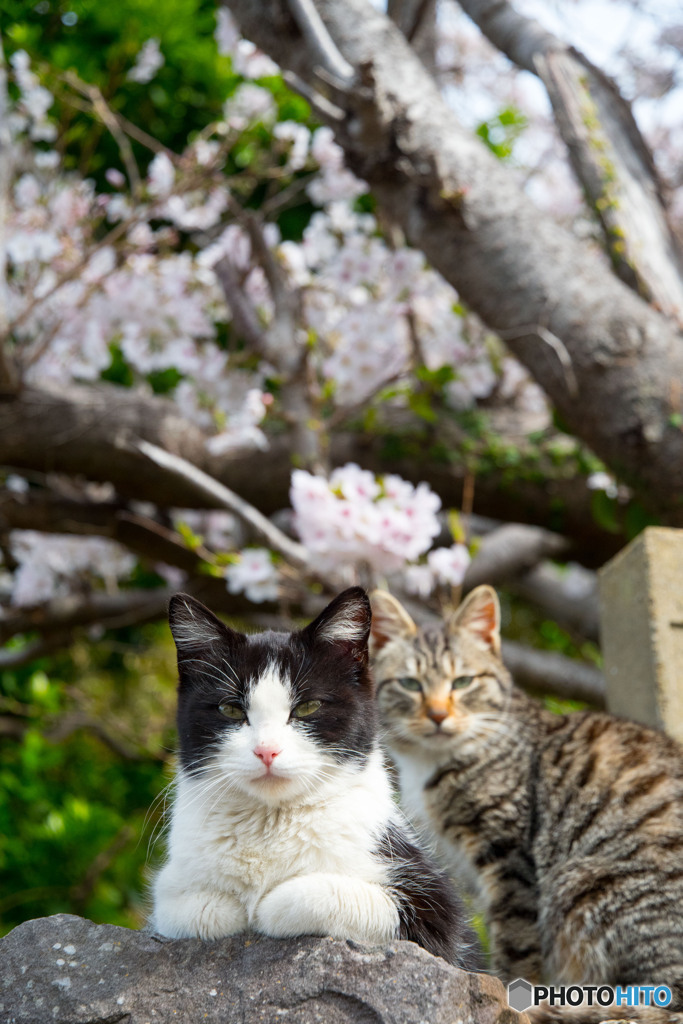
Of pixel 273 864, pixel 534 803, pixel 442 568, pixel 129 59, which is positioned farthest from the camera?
pixel 129 59

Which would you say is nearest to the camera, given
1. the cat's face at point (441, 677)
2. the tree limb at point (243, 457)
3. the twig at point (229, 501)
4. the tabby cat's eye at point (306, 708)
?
the tabby cat's eye at point (306, 708)

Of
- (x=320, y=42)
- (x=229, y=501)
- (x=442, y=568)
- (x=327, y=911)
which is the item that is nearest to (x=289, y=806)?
(x=327, y=911)

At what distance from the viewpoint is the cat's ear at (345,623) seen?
1.63 m

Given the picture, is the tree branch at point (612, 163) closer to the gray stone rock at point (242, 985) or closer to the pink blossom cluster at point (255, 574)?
the pink blossom cluster at point (255, 574)

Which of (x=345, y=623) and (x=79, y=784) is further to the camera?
(x=79, y=784)

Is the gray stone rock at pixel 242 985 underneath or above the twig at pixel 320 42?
underneath

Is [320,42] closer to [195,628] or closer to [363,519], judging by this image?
[363,519]

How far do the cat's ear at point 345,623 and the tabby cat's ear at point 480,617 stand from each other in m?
1.00

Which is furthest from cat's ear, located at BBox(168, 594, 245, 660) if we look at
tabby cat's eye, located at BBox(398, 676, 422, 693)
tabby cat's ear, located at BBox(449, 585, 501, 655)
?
tabby cat's ear, located at BBox(449, 585, 501, 655)

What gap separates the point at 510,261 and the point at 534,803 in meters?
2.10

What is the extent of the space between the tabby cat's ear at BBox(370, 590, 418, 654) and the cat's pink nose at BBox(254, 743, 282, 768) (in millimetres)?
1177

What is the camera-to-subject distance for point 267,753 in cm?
146

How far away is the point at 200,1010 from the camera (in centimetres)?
136

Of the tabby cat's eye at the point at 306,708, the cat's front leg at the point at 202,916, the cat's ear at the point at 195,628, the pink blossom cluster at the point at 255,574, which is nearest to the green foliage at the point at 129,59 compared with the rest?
the pink blossom cluster at the point at 255,574
